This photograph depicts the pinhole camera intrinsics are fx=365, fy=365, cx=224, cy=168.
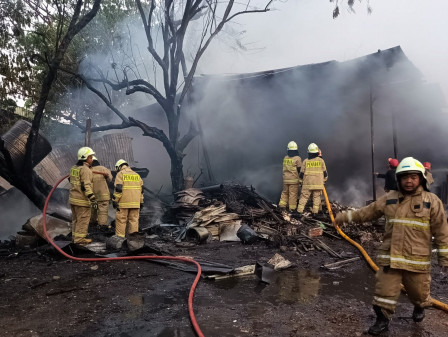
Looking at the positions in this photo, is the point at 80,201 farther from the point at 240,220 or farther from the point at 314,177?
the point at 314,177

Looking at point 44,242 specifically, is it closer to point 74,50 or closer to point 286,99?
point 286,99

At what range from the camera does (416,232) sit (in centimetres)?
336

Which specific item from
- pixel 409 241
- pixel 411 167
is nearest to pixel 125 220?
pixel 409 241

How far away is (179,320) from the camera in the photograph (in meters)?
3.79

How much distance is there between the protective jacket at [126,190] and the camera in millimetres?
7506

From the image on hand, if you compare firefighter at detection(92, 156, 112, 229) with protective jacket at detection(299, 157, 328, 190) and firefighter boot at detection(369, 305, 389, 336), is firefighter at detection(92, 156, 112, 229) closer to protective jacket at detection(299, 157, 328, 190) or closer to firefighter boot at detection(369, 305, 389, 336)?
protective jacket at detection(299, 157, 328, 190)

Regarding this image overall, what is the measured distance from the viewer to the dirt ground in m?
3.62

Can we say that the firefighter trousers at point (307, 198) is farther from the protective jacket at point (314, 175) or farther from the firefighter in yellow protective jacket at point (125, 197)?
the firefighter in yellow protective jacket at point (125, 197)

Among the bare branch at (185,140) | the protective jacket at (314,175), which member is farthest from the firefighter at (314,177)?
the bare branch at (185,140)

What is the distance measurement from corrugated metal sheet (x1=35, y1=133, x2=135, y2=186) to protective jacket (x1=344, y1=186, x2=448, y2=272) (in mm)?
10123

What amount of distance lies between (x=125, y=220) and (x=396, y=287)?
5677mm

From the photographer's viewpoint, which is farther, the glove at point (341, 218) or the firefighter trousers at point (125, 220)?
the firefighter trousers at point (125, 220)

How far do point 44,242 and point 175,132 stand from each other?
5160 mm

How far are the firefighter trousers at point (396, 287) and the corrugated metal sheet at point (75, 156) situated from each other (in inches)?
396
